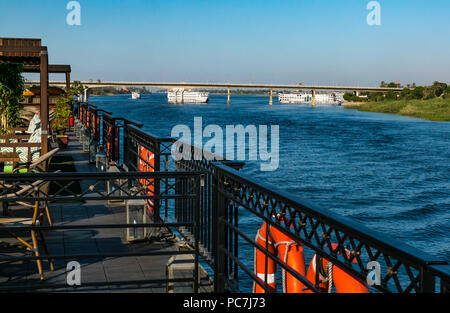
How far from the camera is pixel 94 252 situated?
5.30m

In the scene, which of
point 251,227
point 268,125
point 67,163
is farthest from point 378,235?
point 268,125

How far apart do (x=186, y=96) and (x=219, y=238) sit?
165759mm

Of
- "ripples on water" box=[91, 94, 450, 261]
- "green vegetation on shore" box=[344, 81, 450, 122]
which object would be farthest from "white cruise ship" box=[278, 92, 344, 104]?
"ripples on water" box=[91, 94, 450, 261]

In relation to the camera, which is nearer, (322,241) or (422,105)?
(322,241)

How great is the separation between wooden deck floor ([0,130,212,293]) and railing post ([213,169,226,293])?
0.65 metres

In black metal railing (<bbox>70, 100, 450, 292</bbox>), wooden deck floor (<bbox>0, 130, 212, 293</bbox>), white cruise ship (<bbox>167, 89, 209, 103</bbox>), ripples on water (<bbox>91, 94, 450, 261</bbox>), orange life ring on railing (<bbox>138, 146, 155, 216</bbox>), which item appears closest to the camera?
black metal railing (<bbox>70, 100, 450, 292</bbox>)

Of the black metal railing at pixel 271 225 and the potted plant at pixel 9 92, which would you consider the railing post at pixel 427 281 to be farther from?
the potted plant at pixel 9 92

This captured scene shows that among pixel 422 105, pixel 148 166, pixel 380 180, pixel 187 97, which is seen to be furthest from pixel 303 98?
pixel 148 166

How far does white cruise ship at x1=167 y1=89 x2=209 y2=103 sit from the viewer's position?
541 ft

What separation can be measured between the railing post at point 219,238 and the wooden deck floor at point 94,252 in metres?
0.65

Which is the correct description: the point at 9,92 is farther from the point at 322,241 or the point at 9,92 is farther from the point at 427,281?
the point at 427,281

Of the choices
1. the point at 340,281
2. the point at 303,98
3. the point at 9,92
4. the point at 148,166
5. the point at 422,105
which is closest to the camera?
the point at 340,281

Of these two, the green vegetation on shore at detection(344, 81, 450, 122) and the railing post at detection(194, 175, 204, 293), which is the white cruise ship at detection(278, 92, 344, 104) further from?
the railing post at detection(194, 175, 204, 293)
